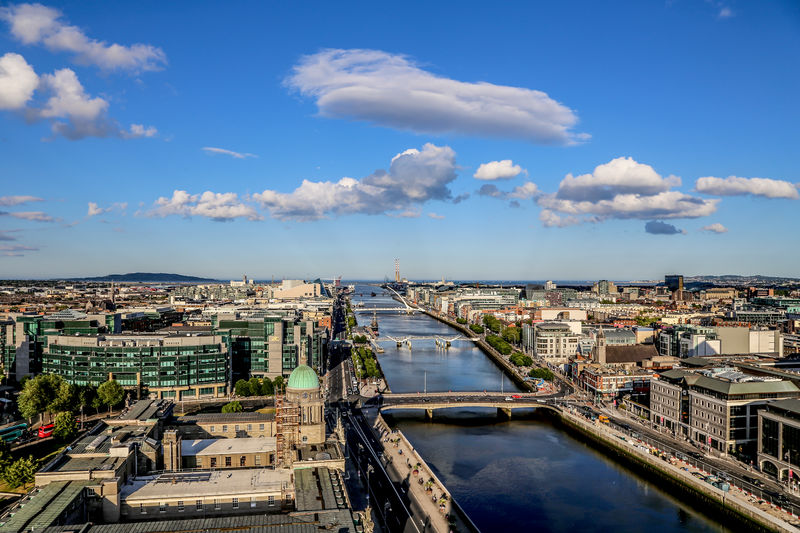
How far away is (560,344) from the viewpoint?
379 ft

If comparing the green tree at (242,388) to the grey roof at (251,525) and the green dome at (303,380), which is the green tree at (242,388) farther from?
the grey roof at (251,525)

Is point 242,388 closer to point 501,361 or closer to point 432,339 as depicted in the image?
point 501,361

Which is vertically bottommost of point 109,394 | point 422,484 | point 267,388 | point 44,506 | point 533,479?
point 533,479

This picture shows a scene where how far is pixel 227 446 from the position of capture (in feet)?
149

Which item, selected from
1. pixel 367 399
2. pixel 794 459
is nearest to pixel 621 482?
pixel 794 459

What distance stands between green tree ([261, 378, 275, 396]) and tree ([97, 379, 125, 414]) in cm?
1560

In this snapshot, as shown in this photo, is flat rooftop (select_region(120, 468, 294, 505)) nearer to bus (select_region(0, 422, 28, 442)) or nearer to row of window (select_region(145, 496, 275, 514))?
row of window (select_region(145, 496, 275, 514))

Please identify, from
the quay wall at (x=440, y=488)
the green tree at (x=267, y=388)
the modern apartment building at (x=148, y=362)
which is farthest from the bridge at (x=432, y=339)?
the quay wall at (x=440, y=488)

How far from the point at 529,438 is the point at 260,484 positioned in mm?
35212

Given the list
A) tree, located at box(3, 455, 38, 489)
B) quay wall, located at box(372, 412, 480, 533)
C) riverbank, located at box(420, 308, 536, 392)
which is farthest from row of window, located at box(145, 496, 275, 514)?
riverbank, located at box(420, 308, 536, 392)

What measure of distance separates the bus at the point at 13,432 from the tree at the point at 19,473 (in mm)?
15089

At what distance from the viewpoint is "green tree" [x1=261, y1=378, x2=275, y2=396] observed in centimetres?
7600

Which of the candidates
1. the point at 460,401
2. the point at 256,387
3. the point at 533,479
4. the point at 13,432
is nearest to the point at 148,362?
the point at 256,387

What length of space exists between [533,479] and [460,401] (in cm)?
2239
